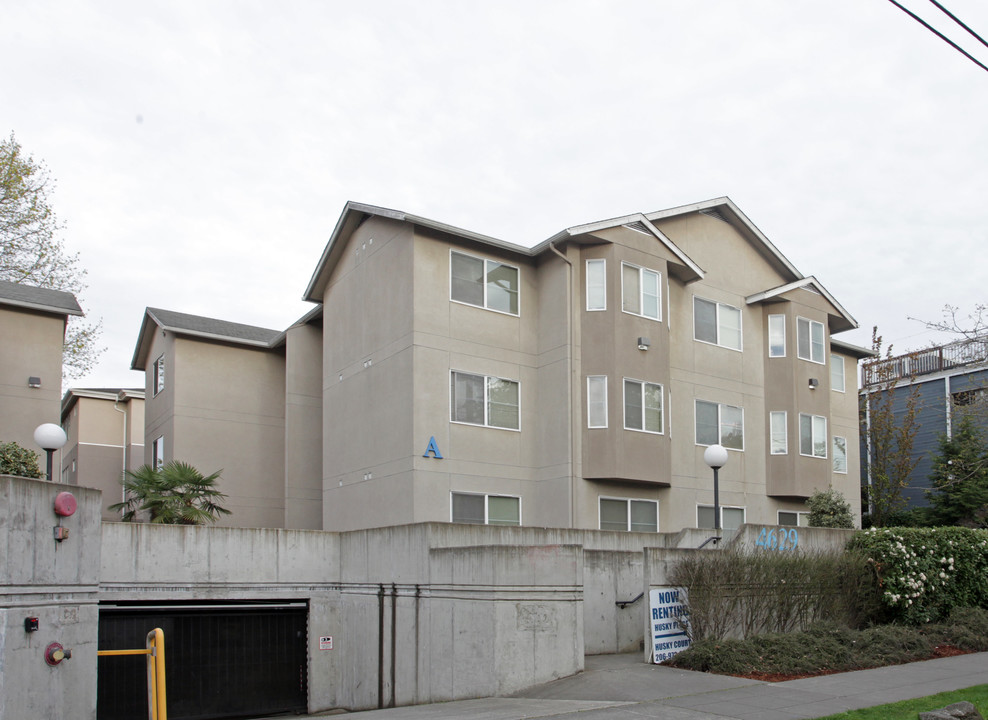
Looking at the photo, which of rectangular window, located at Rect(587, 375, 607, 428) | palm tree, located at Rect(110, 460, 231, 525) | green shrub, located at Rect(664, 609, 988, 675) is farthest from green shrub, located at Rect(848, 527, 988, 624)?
palm tree, located at Rect(110, 460, 231, 525)

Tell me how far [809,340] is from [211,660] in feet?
63.7

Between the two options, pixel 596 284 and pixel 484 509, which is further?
pixel 596 284

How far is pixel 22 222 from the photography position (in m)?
34.0

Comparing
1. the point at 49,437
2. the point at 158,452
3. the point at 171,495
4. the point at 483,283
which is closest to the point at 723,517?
the point at 483,283

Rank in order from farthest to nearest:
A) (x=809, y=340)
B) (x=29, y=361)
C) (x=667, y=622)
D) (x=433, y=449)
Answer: (x=809, y=340), (x=29, y=361), (x=433, y=449), (x=667, y=622)

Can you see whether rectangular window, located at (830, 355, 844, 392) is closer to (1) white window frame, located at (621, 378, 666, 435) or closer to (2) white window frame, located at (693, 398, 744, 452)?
(2) white window frame, located at (693, 398, 744, 452)

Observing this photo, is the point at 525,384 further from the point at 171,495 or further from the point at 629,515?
the point at 171,495

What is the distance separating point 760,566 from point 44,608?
416 inches

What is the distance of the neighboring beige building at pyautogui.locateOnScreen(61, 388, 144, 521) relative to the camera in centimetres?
3934

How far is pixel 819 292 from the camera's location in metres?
→ 29.5

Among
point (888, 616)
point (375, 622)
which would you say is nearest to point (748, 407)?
point (888, 616)

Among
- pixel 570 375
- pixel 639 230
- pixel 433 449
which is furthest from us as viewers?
pixel 639 230

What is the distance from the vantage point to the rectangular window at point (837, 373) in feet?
104

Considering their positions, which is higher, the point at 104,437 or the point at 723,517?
the point at 104,437
